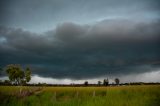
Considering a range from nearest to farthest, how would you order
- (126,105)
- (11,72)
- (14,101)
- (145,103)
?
1. (14,101)
2. (126,105)
3. (145,103)
4. (11,72)

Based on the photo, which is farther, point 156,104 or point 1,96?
point 156,104

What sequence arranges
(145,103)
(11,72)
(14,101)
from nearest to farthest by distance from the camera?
(14,101), (145,103), (11,72)

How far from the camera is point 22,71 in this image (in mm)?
88062

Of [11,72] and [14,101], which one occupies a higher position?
[11,72]

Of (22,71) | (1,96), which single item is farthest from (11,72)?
(1,96)

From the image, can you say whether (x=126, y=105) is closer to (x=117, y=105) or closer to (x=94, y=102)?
(x=117, y=105)

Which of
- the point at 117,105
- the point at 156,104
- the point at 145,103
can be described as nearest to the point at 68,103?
the point at 117,105

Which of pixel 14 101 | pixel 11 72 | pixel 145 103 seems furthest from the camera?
pixel 11 72

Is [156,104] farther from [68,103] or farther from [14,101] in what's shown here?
[14,101]

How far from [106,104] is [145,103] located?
3935mm

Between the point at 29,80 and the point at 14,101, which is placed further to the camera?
the point at 29,80

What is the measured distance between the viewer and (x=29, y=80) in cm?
8988

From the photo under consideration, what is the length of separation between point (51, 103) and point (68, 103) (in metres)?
1.03

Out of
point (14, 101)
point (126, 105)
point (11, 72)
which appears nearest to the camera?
point (14, 101)
